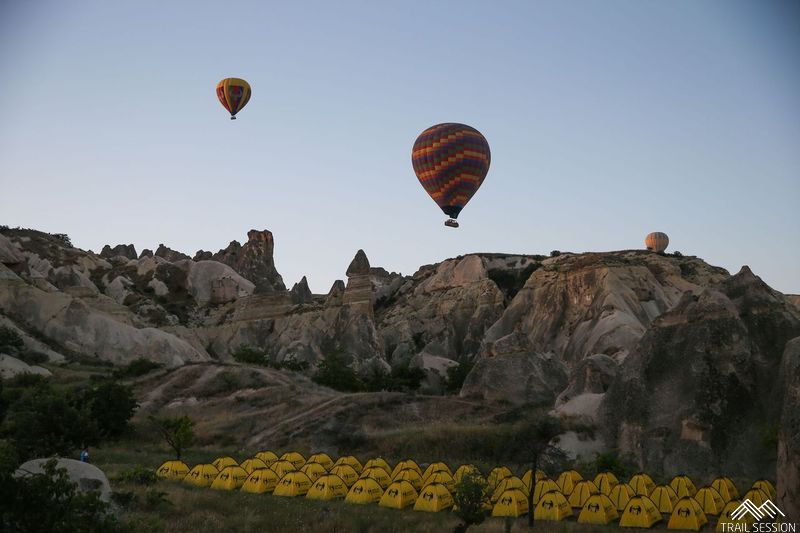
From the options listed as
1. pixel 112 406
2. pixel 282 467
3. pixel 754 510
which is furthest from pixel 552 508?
pixel 112 406

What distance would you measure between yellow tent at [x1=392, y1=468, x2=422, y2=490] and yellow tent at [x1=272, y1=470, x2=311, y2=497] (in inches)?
126

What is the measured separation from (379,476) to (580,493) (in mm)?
6819

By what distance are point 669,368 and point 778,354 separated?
4.06 m

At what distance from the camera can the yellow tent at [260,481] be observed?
2894cm

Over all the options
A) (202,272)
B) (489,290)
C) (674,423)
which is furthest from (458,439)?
(202,272)

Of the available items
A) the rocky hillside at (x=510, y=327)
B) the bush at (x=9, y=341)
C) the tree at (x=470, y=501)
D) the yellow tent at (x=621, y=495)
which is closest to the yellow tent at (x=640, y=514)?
the yellow tent at (x=621, y=495)

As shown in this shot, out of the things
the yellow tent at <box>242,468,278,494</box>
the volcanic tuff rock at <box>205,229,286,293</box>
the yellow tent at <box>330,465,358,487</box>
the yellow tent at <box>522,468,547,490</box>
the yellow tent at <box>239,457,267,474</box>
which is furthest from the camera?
the volcanic tuff rock at <box>205,229,286,293</box>

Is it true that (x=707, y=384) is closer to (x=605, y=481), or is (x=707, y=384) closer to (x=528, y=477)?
(x=605, y=481)

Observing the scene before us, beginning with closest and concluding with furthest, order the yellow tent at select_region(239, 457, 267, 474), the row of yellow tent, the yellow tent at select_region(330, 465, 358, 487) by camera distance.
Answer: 1. the row of yellow tent
2. the yellow tent at select_region(330, 465, 358, 487)
3. the yellow tent at select_region(239, 457, 267, 474)

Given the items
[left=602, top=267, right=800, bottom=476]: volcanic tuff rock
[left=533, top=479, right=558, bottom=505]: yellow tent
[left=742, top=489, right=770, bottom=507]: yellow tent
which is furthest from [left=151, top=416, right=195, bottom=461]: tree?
[left=742, top=489, right=770, bottom=507]: yellow tent

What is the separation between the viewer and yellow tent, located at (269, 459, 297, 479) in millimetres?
29969

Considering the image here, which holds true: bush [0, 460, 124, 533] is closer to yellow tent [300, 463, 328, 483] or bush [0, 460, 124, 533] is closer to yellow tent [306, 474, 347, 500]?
yellow tent [306, 474, 347, 500]

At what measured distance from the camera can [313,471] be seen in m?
29.6

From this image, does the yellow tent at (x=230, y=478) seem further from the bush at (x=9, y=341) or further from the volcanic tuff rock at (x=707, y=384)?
the bush at (x=9, y=341)
